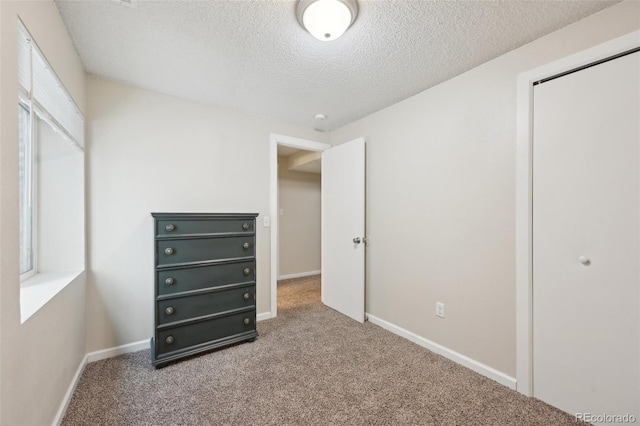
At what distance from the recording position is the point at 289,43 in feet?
5.54

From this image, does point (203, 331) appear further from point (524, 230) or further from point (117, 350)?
point (524, 230)

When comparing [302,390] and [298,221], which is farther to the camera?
[298,221]

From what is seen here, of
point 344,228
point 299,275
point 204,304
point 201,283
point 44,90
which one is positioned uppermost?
point 44,90

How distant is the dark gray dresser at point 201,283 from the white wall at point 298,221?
8.05 ft

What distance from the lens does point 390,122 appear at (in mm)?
2682

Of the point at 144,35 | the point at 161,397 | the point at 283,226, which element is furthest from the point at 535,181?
the point at 283,226

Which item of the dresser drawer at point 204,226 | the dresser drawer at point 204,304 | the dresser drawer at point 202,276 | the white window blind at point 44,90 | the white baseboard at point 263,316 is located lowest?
the white baseboard at point 263,316

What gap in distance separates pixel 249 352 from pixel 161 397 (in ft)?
Answer: 2.23

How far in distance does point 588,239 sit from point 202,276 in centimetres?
255

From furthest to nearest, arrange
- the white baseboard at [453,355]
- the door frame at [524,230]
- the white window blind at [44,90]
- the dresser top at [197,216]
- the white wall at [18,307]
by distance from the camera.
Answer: the dresser top at [197,216] < the white baseboard at [453,355] < the door frame at [524,230] < the white window blind at [44,90] < the white wall at [18,307]

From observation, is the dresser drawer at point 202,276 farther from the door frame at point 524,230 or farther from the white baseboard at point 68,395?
the door frame at point 524,230

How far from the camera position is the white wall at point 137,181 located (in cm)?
212

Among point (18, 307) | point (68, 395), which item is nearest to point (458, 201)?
point (18, 307)
